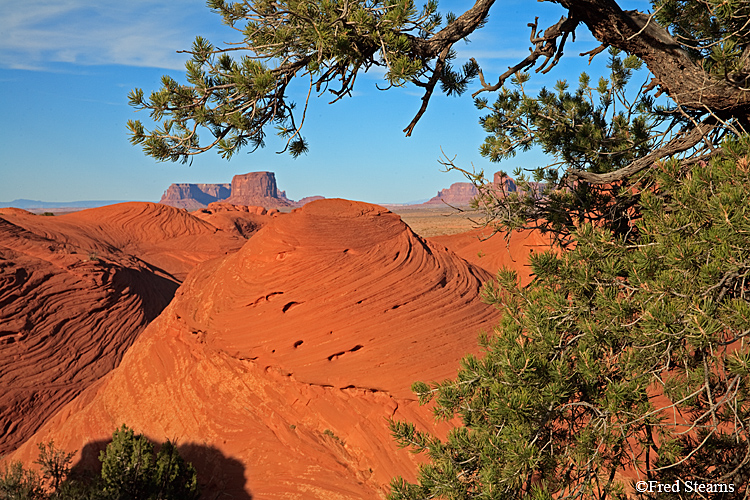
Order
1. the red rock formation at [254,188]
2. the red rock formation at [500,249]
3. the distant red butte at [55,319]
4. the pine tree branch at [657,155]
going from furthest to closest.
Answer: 1. the red rock formation at [254,188]
2. the red rock formation at [500,249]
3. the distant red butte at [55,319]
4. the pine tree branch at [657,155]

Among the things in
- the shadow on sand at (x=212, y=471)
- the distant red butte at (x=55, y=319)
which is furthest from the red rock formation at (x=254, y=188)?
the shadow on sand at (x=212, y=471)

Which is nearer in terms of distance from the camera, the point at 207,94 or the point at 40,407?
the point at 207,94

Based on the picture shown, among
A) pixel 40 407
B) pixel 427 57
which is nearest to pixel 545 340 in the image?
pixel 427 57

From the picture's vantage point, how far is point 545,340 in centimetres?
339

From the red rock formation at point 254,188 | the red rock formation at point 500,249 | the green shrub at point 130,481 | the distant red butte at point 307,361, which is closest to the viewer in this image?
the green shrub at point 130,481

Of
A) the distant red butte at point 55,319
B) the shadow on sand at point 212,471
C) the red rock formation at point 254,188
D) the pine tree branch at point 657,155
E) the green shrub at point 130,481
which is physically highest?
the red rock formation at point 254,188

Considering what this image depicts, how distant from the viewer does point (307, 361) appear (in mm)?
8039

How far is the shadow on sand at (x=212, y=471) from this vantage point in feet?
24.3

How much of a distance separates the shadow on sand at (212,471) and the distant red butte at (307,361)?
0.07 ft

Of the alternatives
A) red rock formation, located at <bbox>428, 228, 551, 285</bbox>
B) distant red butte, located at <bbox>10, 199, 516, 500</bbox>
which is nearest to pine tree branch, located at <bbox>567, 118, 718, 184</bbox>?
distant red butte, located at <bbox>10, 199, 516, 500</bbox>

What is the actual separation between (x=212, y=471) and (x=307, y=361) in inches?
90.1

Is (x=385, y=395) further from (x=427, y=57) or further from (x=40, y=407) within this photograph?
(x=40, y=407)

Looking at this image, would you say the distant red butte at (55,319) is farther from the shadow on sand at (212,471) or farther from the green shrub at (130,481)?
the green shrub at (130,481)

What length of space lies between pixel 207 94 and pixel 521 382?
3.19 m
